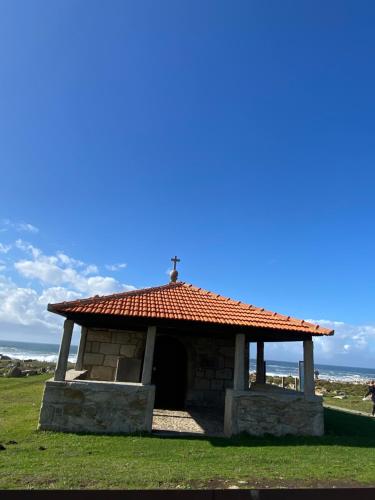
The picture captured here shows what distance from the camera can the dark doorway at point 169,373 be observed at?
42.4ft

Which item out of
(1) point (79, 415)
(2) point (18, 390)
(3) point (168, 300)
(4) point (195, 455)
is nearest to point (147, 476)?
(4) point (195, 455)

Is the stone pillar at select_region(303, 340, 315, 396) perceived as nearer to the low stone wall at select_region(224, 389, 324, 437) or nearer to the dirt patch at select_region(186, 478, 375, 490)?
the low stone wall at select_region(224, 389, 324, 437)


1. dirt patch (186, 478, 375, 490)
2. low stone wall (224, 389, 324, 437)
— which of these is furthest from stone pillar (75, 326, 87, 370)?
dirt patch (186, 478, 375, 490)

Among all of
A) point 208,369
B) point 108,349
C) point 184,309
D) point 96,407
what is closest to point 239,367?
point 184,309

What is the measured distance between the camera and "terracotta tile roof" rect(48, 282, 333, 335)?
9398 mm

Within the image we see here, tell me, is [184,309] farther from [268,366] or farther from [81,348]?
[268,366]

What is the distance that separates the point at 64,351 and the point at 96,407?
1506 millimetres

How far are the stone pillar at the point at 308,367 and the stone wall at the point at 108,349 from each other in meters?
5.28

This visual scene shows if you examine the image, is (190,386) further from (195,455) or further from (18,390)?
(18,390)

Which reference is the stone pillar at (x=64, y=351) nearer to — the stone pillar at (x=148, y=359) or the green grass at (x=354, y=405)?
the stone pillar at (x=148, y=359)

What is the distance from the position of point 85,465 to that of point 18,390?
439 inches

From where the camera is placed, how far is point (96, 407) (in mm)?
8844

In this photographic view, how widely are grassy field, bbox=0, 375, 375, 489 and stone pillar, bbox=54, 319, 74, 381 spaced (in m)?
1.23

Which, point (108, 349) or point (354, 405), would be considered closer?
point (108, 349)
